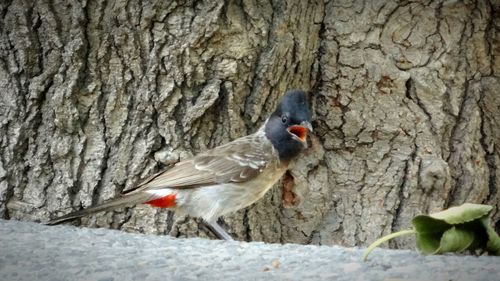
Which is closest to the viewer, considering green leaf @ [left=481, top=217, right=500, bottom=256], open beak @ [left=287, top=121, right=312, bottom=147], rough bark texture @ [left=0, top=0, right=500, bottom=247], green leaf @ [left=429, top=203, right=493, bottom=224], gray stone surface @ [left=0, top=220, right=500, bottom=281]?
gray stone surface @ [left=0, top=220, right=500, bottom=281]

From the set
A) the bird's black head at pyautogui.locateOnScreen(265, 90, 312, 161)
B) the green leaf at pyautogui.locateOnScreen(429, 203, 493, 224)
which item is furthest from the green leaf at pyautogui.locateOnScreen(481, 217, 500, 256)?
the bird's black head at pyautogui.locateOnScreen(265, 90, 312, 161)

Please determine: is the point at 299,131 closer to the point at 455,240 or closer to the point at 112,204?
the point at 112,204

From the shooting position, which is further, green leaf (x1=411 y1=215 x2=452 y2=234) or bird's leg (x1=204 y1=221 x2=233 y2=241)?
bird's leg (x1=204 y1=221 x2=233 y2=241)

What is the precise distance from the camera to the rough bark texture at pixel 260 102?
693cm

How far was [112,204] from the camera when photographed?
6.55m

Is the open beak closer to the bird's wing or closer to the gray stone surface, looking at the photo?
the bird's wing

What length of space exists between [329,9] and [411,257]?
8.69 feet

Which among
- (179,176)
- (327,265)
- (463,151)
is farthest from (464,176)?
(327,265)

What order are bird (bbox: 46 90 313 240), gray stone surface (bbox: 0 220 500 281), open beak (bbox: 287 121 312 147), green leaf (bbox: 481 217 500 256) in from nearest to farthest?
1. gray stone surface (bbox: 0 220 500 281)
2. green leaf (bbox: 481 217 500 256)
3. bird (bbox: 46 90 313 240)
4. open beak (bbox: 287 121 312 147)

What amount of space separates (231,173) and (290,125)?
0.54 meters

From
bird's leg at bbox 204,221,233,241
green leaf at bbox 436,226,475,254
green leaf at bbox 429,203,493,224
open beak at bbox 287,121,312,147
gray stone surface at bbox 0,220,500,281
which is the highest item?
open beak at bbox 287,121,312,147

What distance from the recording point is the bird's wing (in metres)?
6.80

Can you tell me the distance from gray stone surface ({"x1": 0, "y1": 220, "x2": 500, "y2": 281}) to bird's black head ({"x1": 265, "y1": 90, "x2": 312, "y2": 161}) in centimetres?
130

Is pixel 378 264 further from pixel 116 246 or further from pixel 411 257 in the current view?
pixel 116 246
